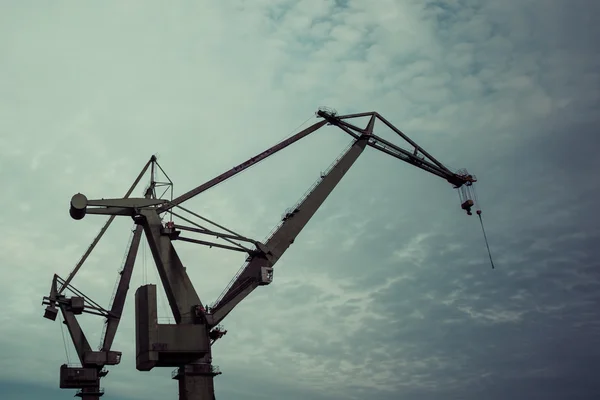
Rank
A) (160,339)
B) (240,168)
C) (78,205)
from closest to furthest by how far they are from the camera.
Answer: (160,339) < (78,205) < (240,168)

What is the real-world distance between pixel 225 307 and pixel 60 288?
88.7ft

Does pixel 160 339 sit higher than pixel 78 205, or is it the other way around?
pixel 78 205

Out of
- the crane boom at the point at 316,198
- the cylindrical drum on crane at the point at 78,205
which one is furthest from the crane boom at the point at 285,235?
the cylindrical drum on crane at the point at 78,205

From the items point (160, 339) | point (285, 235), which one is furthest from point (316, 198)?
point (160, 339)

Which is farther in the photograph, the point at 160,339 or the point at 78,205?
the point at 78,205

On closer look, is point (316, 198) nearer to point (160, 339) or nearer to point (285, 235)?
point (285, 235)

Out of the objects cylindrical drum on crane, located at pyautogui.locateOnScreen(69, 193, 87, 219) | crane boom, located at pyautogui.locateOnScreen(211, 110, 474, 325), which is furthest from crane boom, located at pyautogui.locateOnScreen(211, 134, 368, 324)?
cylindrical drum on crane, located at pyautogui.locateOnScreen(69, 193, 87, 219)

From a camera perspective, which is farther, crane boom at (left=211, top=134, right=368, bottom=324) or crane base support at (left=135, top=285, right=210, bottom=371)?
crane boom at (left=211, top=134, right=368, bottom=324)

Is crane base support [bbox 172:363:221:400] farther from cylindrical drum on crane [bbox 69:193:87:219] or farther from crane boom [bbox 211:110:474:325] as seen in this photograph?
cylindrical drum on crane [bbox 69:193:87:219]

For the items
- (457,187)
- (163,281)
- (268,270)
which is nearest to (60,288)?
(163,281)

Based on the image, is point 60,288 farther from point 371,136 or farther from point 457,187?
point 457,187

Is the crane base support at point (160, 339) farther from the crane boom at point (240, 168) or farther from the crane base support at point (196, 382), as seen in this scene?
the crane boom at point (240, 168)

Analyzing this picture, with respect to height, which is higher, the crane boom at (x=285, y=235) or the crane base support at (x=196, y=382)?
the crane boom at (x=285, y=235)

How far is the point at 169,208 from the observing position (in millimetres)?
43031
